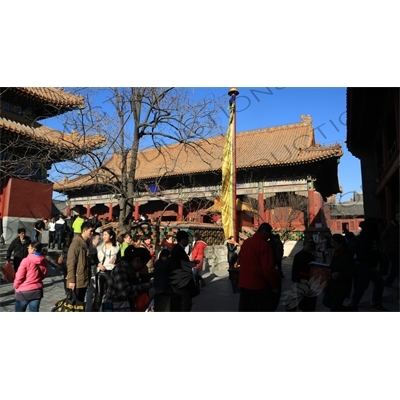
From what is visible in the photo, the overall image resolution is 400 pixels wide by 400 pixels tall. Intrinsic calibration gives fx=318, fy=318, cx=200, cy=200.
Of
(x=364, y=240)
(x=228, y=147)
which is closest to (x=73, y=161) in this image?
(x=228, y=147)

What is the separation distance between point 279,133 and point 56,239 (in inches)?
444

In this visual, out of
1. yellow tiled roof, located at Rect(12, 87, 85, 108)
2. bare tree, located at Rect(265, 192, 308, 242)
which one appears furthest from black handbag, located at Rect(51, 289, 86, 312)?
yellow tiled roof, located at Rect(12, 87, 85, 108)

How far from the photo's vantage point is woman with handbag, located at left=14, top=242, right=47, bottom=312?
356cm

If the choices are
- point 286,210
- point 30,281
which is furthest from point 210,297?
point 286,210

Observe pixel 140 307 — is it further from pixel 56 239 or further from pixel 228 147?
pixel 56 239

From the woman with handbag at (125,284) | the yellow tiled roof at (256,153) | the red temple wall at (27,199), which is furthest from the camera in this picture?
the yellow tiled roof at (256,153)

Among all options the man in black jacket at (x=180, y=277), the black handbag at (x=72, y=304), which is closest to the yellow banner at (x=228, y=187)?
the man in black jacket at (x=180, y=277)

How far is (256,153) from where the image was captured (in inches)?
550

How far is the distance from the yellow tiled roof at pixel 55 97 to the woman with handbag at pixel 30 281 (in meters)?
8.31

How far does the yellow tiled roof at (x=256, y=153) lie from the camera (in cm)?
1143

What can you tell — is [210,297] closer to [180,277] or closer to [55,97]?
[180,277]

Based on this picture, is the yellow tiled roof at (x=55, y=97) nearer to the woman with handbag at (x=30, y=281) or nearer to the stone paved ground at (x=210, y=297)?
the stone paved ground at (x=210, y=297)

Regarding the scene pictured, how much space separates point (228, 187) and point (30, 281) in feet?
14.5

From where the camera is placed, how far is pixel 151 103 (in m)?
6.24
